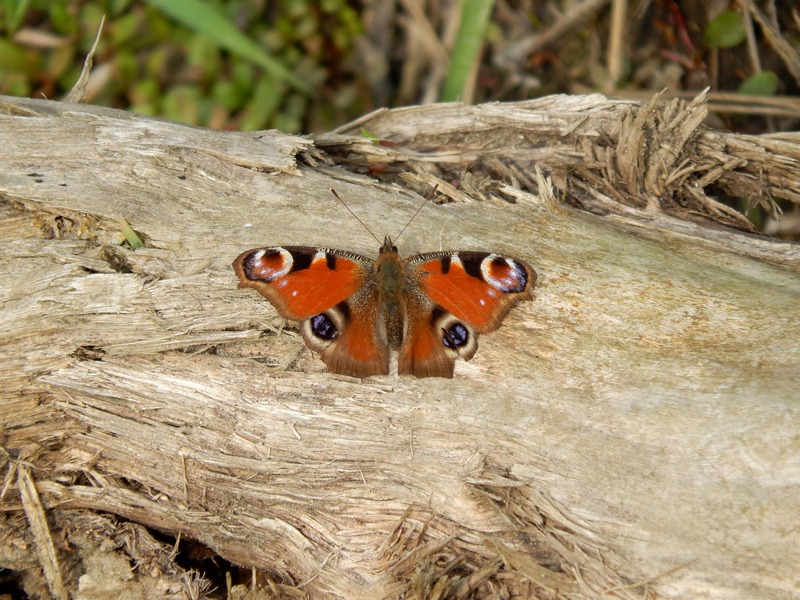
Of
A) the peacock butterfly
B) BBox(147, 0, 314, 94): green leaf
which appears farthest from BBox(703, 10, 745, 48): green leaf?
BBox(147, 0, 314, 94): green leaf

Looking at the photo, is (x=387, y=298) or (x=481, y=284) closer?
(x=481, y=284)

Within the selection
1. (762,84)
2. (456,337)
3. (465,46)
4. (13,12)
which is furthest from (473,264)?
(13,12)

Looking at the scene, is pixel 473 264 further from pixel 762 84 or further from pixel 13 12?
pixel 13 12

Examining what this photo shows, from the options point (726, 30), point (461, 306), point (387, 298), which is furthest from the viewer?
point (726, 30)

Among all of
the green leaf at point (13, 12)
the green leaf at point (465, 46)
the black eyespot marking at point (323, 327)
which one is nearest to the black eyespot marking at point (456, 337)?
the black eyespot marking at point (323, 327)

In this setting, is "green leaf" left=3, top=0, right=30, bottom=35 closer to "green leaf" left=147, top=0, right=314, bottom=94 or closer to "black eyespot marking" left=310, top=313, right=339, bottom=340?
"green leaf" left=147, top=0, right=314, bottom=94
